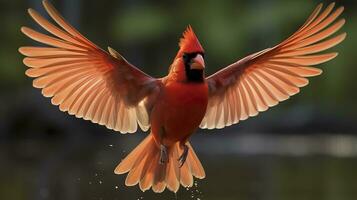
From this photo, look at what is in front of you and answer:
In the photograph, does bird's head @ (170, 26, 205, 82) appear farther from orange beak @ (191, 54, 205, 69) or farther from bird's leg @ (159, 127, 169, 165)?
bird's leg @ (159, 127, 169, 165)

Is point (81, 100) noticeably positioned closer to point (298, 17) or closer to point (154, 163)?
point (154, 163)

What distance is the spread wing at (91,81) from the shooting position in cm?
689

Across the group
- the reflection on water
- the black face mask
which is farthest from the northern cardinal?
the reflection on water

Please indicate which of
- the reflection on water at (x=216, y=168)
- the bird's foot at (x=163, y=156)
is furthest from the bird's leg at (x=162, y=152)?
the reflection on water at (x=216, y=168)

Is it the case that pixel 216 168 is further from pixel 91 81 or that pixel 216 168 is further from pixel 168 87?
pixel 168 87

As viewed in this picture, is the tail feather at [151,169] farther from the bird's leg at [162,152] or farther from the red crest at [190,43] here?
the red crest at [190,43]

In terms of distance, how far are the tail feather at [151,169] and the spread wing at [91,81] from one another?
8.7 inches

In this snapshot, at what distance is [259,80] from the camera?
781 cm

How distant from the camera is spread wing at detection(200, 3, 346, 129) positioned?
24.4 ft

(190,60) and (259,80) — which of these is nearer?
(190,60)

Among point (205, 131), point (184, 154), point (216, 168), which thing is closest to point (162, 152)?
point (184, 154)

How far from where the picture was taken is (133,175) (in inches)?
295

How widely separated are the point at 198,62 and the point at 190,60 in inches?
4.5

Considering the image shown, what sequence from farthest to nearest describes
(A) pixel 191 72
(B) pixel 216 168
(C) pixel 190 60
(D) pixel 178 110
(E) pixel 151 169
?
(B) pixel 216 168, (E) pixel 151 169, (D) pixel 178 110, (A) pixel 191 72, (C) pixel 190 60
